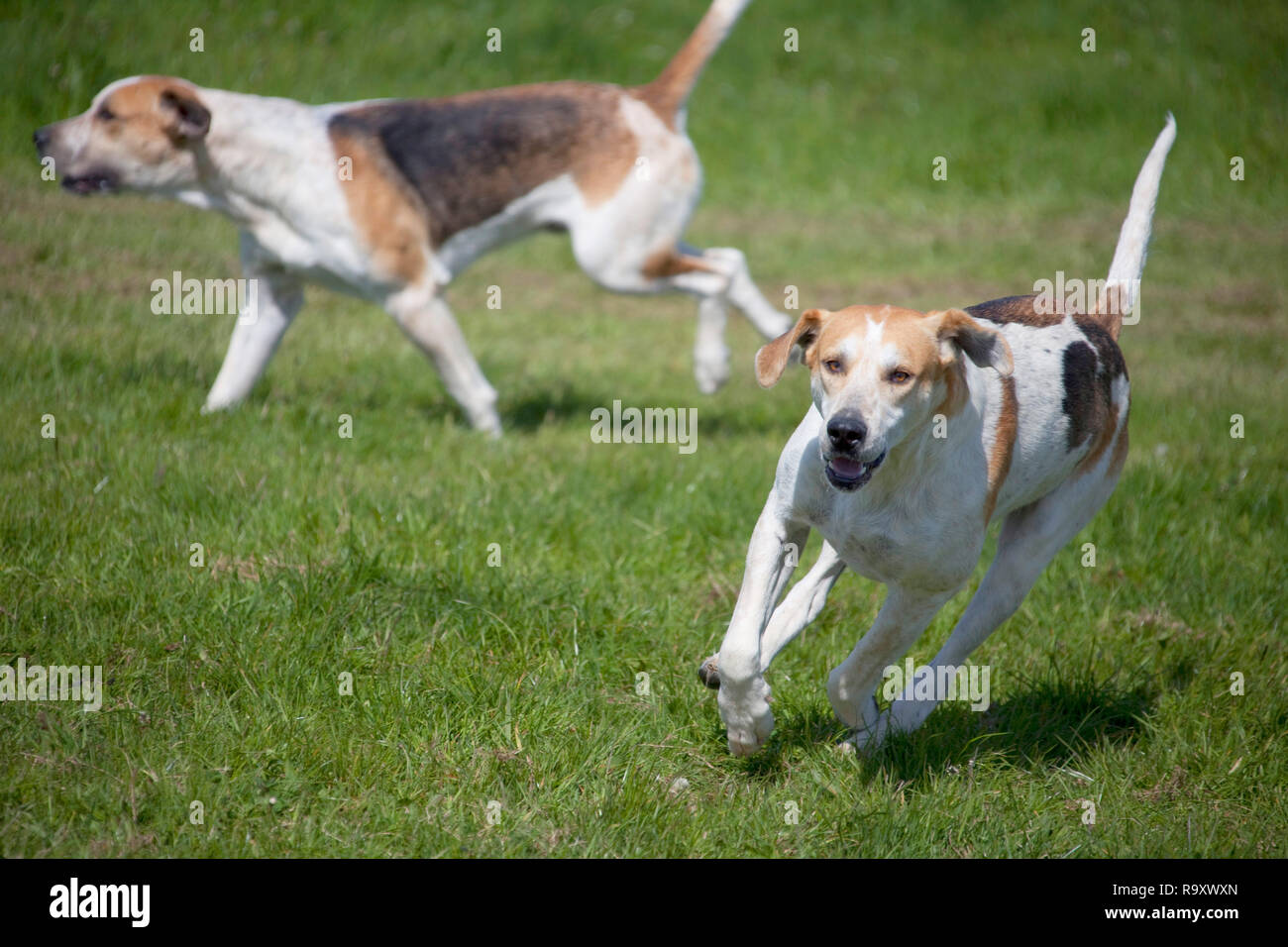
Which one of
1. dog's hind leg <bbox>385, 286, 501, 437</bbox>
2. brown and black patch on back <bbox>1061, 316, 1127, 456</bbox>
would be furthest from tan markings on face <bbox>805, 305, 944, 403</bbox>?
dog's hind leg <bbox>385, 286, 501, 437</bbox>

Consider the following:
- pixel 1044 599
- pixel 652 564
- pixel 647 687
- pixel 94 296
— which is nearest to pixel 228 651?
pixel 647 687

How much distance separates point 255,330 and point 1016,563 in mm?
4240

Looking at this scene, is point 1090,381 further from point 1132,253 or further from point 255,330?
point 255,330

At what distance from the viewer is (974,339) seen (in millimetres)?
3592

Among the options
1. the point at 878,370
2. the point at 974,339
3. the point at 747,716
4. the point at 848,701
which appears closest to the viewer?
the point at 878,370

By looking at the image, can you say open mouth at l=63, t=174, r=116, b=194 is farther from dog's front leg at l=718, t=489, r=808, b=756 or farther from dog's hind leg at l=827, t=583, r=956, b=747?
dog's hind leg at l=827, t=583, r=956, b=747

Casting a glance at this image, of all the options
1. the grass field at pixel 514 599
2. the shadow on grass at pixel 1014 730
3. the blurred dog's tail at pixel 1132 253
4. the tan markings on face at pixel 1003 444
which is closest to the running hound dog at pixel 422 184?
the grass field at pixel 514 599

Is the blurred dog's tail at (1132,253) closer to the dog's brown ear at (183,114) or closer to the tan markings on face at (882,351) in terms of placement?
the tan markings on face at (882,351)

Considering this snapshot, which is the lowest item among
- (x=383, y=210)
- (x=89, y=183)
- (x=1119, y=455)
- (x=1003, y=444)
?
(x=1119, y=455)

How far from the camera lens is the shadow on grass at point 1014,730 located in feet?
Answer: 13.2

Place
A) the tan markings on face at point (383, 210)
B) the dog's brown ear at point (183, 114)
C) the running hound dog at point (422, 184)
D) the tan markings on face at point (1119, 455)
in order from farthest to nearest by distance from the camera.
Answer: the tan markings on face at point (383, 210)
the running hound dog at point (422, 184)
the dog's brown ear at point (183, 114)
the tan markings on face at point (1119, 455)

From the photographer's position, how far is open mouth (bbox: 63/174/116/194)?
6590 mm

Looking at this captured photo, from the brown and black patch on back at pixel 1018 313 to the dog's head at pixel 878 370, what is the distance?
64 cm

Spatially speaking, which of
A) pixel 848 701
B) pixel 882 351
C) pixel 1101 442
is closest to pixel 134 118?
pixel 882 351
